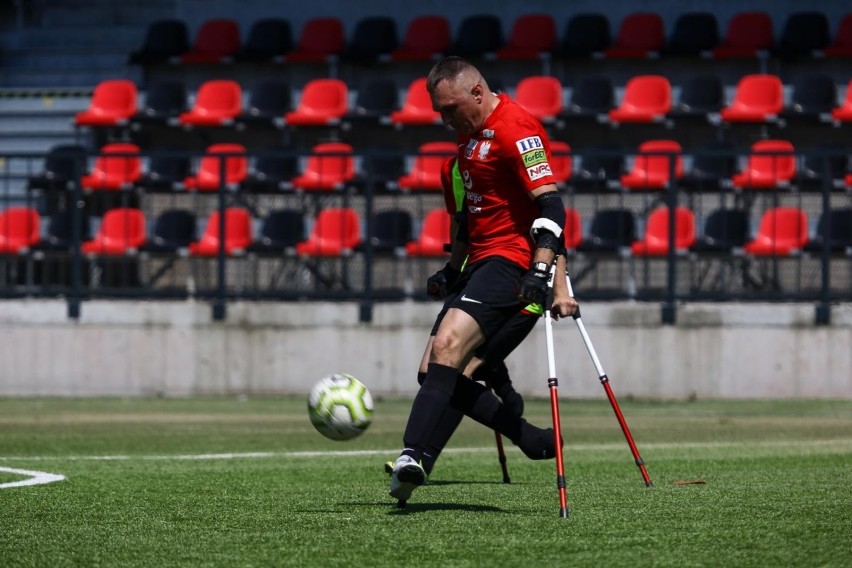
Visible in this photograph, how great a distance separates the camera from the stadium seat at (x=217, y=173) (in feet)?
57.1

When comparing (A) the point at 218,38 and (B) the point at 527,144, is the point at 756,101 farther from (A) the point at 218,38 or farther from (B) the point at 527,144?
(B) the point at 527,144

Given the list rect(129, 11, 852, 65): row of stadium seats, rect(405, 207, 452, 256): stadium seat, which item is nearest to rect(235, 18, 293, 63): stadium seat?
rect(129, 11, 852, 65): row of stadium seats

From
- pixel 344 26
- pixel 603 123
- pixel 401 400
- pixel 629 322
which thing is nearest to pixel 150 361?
pixel 401 400

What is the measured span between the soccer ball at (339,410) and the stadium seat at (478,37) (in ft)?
51.2

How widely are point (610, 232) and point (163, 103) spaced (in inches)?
338

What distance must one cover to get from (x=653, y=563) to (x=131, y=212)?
45.9 ft

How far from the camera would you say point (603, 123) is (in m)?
21.9

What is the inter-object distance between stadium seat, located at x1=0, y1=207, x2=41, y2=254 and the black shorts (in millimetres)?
12291

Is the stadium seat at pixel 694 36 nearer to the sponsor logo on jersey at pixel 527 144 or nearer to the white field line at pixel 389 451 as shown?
the white field line at pixel 389 451

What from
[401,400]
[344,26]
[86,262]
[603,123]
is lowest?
[401,400]

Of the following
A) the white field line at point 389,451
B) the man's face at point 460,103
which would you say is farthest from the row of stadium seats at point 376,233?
the man's face at point 460,103

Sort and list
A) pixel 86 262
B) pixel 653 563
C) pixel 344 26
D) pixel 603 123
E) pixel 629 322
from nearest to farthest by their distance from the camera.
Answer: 1. pixel 653 563
2. pixel 629 322
3. pixel 86 262
4. pixel 603 123
5. pixel 344 26

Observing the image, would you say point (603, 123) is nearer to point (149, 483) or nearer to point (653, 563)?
point (149, 483)

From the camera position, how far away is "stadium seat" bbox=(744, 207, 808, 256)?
664 inches
